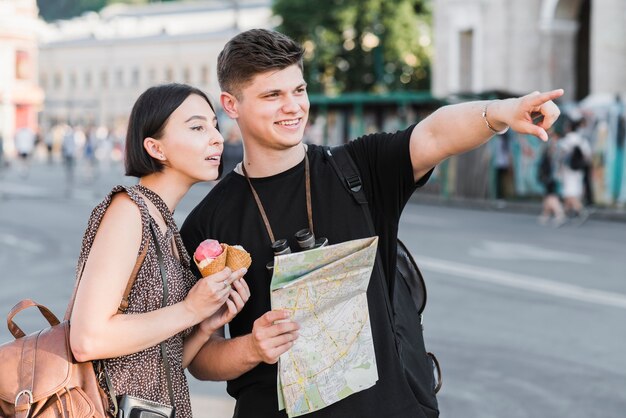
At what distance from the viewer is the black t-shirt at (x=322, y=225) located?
2.95 metres

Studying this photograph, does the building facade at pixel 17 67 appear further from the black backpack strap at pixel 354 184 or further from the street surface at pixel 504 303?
the black backpack strap at pixel 354 184

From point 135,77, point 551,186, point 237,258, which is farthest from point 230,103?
point 135,77

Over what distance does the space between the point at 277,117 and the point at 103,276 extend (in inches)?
28.9

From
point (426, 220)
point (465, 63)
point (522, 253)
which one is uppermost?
point (465, 63)

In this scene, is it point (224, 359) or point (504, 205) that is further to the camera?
point (504, 205)

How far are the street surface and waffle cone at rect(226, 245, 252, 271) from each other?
158 inches

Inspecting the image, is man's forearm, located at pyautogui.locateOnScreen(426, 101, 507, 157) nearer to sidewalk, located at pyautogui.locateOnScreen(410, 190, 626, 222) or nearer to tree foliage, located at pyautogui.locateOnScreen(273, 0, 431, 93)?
sidewalk, located at pyautogui.locateOnScreen(410, 190, 626, 222)

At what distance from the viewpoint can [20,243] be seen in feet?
54.7

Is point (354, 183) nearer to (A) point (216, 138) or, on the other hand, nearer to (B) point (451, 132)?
(B) point (451, 132)

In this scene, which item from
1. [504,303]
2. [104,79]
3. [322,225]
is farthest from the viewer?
[104,79]

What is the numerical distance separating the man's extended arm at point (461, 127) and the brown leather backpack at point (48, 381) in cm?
96

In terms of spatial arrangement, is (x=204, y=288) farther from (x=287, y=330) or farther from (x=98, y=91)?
(x=98, y=91)

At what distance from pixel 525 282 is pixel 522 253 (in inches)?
117

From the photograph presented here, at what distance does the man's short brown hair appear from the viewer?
297 cm
